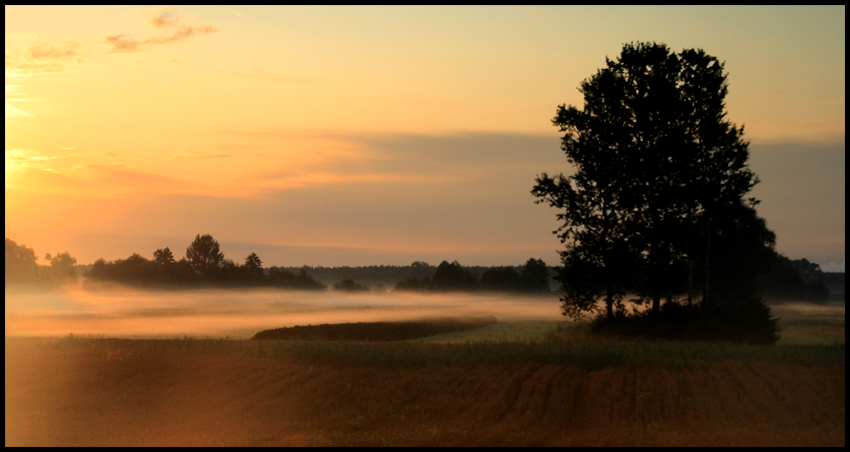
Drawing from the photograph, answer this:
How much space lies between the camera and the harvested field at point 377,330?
43.7 metres

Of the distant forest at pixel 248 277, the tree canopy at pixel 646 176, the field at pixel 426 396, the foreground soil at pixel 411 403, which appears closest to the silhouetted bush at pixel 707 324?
the tree canopy at pixel 646 176

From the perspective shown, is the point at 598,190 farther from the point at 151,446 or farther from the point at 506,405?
the point at 151,446

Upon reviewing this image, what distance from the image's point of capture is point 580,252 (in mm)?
34750

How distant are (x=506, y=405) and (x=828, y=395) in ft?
27.0

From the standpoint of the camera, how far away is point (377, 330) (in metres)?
50.0

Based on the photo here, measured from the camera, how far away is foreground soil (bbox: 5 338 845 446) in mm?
16094

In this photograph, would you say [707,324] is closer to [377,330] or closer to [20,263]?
[377,330]

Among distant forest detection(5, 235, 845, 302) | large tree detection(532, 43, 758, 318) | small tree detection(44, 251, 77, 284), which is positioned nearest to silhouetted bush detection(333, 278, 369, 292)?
distant forest detection(5, 235, 845, 302)

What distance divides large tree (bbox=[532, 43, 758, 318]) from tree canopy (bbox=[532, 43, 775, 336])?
0.05 metres

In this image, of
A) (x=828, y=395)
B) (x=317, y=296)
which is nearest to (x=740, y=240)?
(x=828, y=395)

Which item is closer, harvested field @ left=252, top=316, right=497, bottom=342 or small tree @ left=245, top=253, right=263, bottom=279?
harvested field @ left=252, top=316, right=497, bottom=342

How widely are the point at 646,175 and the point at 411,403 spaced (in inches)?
792

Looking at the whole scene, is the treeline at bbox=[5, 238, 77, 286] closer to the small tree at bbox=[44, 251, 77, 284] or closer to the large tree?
the small tree at bbox=[44, 251, 77, 284]

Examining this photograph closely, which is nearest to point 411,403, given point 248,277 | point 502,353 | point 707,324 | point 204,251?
point 502,353
